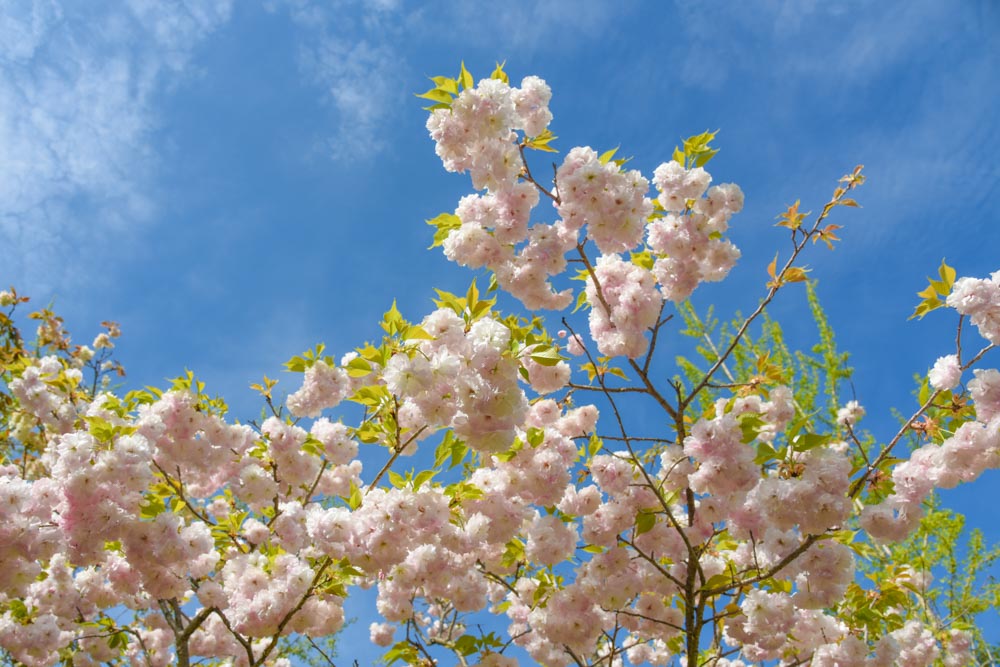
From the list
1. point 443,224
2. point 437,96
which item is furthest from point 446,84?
point 443,224

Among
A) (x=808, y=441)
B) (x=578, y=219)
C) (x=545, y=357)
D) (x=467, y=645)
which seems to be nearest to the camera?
(x=545, y=357)

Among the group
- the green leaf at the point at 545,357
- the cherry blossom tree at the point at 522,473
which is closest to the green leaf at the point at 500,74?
the cherry blossom tree at the point at 522,473

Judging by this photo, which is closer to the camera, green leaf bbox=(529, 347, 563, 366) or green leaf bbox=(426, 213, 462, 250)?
green leaf bbox=(529, 347, 563, 366)

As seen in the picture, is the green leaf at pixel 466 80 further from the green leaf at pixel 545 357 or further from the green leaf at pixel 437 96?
the green leaf at pixel 545 357

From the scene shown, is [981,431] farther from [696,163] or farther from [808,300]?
[808,300]

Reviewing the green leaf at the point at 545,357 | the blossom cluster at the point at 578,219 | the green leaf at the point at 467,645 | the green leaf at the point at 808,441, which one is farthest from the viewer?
the green leaf at the point at 467,645

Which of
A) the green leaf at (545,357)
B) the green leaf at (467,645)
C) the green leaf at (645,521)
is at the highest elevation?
the green leaf at (645,521)

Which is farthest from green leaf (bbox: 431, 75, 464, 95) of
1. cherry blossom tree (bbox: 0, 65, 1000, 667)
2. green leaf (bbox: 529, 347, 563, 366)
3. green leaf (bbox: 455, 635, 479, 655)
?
green leaf (bbox: 455, 635, 479, 655)

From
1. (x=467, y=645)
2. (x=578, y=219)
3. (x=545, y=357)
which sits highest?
(x=578, y=219)

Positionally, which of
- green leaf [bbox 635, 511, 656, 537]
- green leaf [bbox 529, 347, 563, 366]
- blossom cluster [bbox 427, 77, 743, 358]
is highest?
blossom cluster [bbox 427, 77, 743, 358]

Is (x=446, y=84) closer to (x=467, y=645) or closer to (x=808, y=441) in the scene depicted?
(x=808, y=441)

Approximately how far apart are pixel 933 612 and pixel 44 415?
9.31 m

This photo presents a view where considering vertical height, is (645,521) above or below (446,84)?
below

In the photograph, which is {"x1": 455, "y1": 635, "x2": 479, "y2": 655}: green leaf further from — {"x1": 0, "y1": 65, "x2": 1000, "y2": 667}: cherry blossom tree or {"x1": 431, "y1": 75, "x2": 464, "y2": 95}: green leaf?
{"x1": 431, "y1": 75, "x2": 464, "y2": 95}: green leaf
